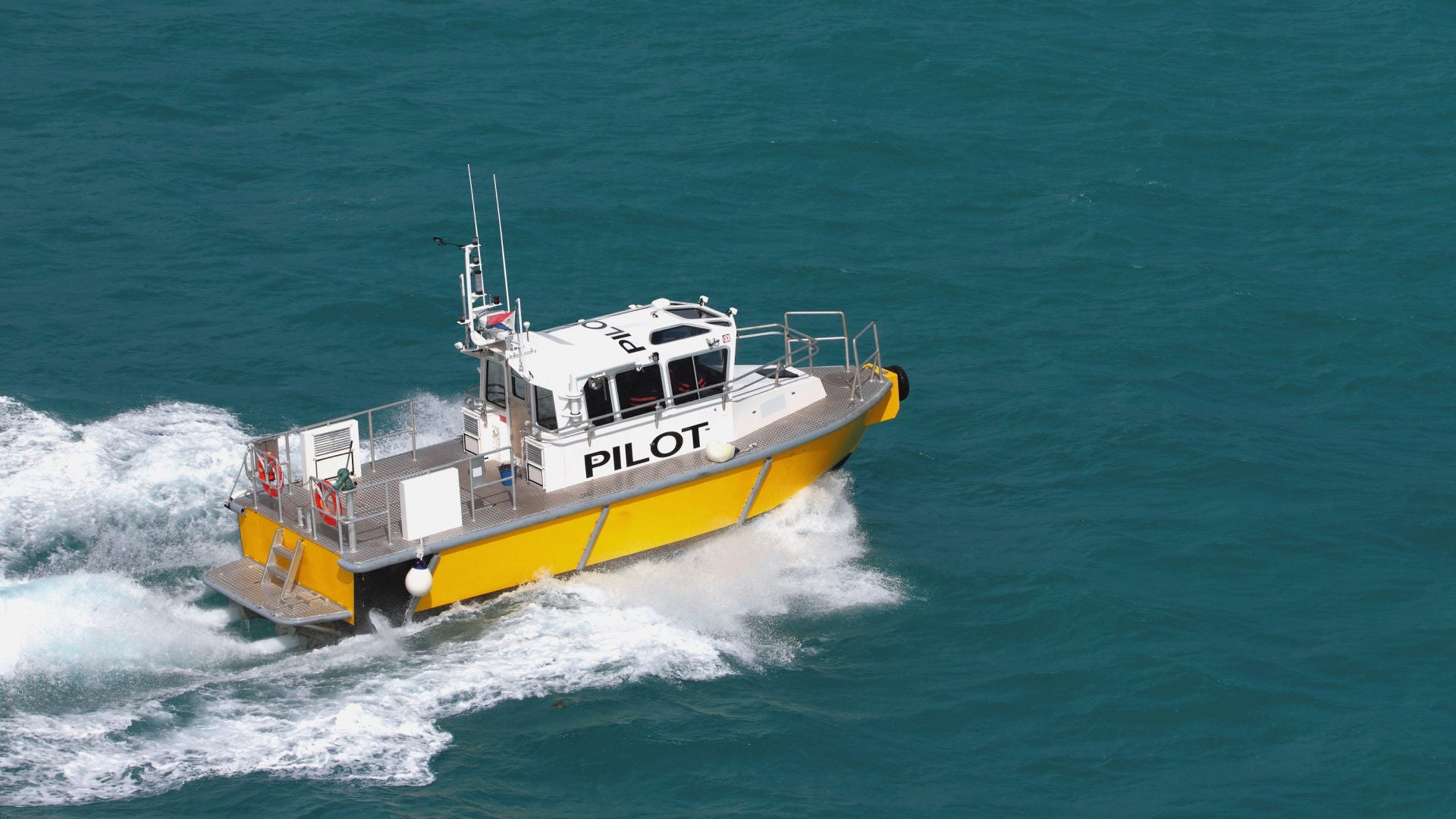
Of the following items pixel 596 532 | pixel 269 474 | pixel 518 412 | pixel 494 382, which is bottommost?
pixel 596 532

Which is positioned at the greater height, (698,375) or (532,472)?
(698,375)

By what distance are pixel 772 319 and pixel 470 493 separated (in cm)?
789

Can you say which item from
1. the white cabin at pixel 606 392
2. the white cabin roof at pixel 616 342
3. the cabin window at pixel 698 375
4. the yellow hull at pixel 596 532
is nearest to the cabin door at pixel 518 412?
the white cabin at pixel 606 392

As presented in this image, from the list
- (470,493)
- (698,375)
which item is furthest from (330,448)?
(698,375)

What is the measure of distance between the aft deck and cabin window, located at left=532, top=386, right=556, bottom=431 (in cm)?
71

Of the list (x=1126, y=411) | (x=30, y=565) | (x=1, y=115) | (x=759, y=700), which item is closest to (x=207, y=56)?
(x=1, y=115)

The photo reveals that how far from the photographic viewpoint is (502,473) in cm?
1983

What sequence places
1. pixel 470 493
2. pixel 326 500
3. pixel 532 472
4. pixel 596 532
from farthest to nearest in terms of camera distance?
1. pixel 532 472
2. pixel 596 532
3. pixel 470 493
4. pixel 326 500

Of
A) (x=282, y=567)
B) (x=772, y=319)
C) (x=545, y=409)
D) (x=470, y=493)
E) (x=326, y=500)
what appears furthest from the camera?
(x=772, y=319)

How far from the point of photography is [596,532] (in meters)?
19.5

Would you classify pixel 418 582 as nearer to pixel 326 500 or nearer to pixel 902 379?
pixel 326 500

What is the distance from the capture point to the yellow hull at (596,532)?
18.7 metres

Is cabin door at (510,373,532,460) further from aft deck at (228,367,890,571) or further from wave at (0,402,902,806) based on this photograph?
wave at (0,402,902,806)

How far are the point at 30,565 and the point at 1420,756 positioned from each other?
Answer: 1458cm
